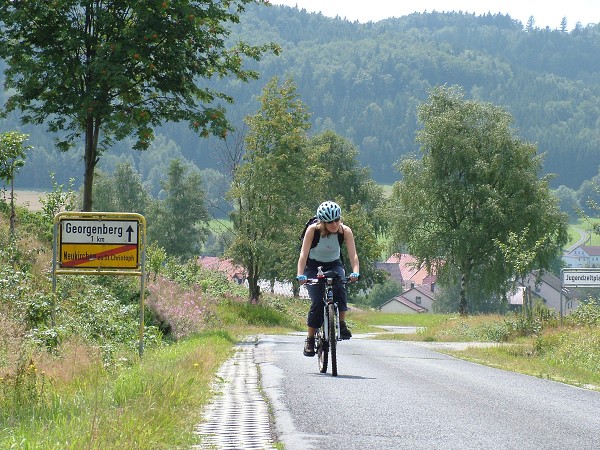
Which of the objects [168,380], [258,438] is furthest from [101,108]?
[258,438]

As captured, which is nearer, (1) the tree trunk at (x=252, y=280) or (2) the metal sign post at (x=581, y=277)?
(2) the metal sign post at (x=581, y=277)

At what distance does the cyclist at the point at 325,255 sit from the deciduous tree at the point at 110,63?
1096 centimetres

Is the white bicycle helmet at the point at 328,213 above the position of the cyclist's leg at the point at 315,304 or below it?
above

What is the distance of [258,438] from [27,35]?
18.2 meters

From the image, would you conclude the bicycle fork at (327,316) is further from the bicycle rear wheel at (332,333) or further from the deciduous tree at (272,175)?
the deciduous tree at (272,175)

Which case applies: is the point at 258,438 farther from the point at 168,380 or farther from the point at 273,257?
the point at 273,257

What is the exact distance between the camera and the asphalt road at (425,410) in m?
7.11

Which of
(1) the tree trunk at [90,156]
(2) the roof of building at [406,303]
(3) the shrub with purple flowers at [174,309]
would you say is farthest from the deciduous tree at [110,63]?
(2) the roof of building at [406,303]

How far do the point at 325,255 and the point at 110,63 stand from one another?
11.6 m

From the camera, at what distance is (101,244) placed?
14.0 m

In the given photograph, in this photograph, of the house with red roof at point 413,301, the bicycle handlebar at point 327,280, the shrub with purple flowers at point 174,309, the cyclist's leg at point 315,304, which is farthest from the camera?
the house with red roof at point 413,301

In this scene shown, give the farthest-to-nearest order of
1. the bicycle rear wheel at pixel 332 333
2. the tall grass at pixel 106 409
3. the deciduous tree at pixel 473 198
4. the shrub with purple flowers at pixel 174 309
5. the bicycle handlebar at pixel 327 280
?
the deciduous tree at pixel 473 198 < the shrub with purple flowers at pixel 174 309 < the bicycle rear wheel at pixel 332 333 < the bicycle handlebar at pixel 327 280 < the tall grass at pixel 106 409

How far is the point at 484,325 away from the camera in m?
36.5

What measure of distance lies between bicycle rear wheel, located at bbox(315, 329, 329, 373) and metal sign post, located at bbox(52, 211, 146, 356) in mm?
2775
